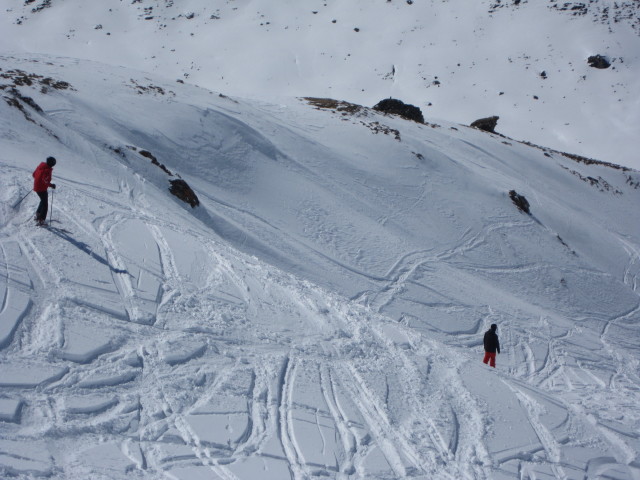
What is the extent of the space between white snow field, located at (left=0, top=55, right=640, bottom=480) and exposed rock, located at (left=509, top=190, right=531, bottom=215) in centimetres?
39

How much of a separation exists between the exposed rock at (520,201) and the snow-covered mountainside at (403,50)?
71.1ft

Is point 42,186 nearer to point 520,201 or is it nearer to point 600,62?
point 520,201

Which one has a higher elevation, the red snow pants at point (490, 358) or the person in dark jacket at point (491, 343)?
the person in dark jacket at point (491, 343)

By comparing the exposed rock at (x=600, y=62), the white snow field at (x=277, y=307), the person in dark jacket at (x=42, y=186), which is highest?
the exposed rock at (x=600, y=62)

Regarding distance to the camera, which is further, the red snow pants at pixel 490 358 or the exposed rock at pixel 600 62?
the exposed rock at pixel 600 62

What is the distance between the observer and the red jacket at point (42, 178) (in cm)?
812

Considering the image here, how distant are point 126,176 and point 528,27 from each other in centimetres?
5166

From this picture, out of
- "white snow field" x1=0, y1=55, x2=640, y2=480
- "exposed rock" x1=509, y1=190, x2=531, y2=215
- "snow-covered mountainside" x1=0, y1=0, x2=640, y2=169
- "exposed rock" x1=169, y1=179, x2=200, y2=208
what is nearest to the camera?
"white snow field" x1=0, y1=55, x2=640, y2=480

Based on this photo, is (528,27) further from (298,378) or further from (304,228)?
(298,378)

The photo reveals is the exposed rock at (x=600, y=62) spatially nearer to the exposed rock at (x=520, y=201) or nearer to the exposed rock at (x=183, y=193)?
the exposed rock at (x=520, y=201)

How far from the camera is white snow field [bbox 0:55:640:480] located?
A: 5.30 metres

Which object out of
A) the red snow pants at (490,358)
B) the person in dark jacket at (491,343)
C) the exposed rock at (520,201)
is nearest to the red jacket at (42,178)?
the person in dark jacket at (491,343)

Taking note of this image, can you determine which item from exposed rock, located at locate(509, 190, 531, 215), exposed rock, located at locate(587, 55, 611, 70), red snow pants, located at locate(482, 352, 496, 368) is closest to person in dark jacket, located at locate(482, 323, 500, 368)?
red snow pants, located at locate(482, 352, 496, 368)

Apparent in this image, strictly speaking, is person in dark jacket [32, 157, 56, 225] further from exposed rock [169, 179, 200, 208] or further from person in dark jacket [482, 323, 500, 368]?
person in dark jacket [482, 323, 500, 368]
